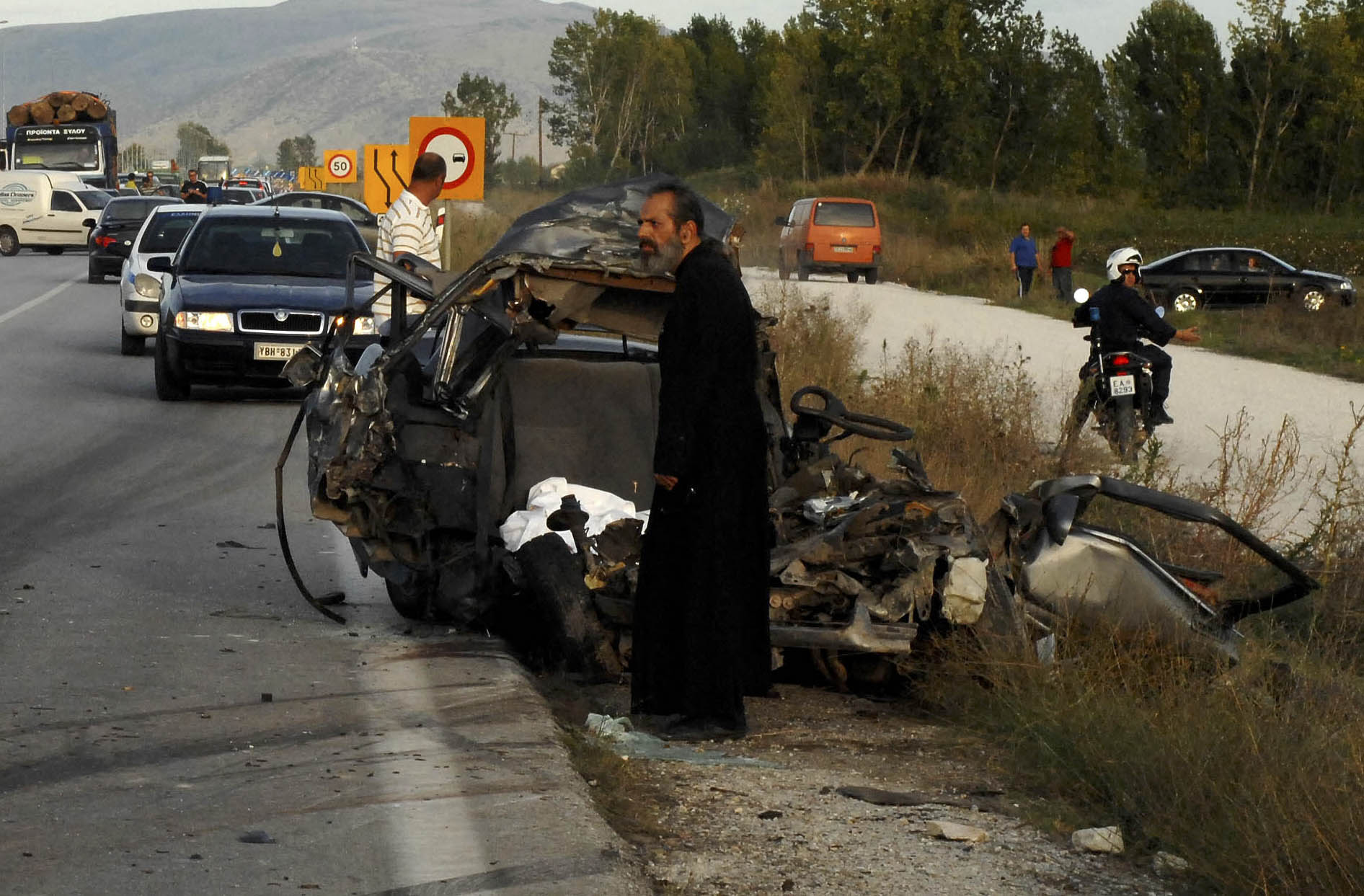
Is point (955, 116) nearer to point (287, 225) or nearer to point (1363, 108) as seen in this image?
point (1363, 108)

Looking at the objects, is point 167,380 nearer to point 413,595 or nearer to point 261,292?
point 261,292

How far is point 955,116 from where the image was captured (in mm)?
80438

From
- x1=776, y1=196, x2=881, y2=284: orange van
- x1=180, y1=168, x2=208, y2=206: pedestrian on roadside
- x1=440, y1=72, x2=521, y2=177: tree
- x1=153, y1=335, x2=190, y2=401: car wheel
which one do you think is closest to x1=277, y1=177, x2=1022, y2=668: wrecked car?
x1=153, y1=335, x2=190, y2=401: car wheel

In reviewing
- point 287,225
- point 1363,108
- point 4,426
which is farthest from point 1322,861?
point 1363,108

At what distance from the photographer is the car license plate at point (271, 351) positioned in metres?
16.0

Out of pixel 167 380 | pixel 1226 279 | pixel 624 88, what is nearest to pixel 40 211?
pixel 1226 279

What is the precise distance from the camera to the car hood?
633 inches

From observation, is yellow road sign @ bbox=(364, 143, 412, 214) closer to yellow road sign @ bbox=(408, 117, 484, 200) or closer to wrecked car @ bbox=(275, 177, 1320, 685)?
yellow road sign @ bbox=(408, 117, 484, 200)

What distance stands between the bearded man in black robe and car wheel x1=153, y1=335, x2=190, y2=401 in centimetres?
1102

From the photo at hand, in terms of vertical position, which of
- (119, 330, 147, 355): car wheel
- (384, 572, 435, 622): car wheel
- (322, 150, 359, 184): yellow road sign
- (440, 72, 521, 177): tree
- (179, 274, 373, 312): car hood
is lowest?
(119, 330, 147, 355): car wheel

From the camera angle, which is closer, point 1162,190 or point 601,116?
point 1162,190

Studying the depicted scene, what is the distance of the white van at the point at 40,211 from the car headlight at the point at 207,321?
33.1m

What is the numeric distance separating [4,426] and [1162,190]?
63757 millimetres

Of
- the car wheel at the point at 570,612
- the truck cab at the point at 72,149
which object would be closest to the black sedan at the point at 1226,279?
the car wheel at the point at 570,612
